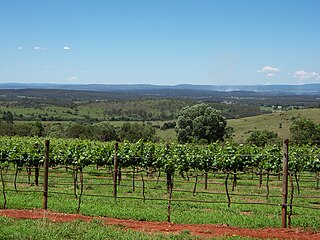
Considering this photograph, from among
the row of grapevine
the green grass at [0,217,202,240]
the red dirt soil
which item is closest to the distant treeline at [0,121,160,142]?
the row of grapevine

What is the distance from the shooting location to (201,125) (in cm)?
6681

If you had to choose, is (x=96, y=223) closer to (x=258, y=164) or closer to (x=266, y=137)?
(x=258, y=164)

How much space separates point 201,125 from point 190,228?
5584 centimetres

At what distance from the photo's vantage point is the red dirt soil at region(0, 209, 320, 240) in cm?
1072

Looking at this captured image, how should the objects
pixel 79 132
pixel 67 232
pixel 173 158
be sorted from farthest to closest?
pixel 79 132 < pixel 173 158 < pixel 67 232

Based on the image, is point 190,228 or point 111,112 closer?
point 190,228

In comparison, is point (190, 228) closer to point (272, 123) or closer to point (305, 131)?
point (305, 131)

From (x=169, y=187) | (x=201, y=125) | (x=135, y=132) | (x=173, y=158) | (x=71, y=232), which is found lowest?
(x=135, y=132)

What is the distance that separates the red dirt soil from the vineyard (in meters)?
0.52

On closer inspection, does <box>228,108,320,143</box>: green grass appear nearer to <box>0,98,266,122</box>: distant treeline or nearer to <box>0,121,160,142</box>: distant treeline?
<box>0,121,160,142</box>: distant treeline

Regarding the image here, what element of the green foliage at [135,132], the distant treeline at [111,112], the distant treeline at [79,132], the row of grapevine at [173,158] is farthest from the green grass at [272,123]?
the row of grapevine at [173,158]

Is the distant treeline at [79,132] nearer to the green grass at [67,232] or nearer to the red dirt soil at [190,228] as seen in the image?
the red dirt soil at [190,228]

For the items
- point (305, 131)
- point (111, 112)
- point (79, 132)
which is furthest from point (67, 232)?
point (111, 112)

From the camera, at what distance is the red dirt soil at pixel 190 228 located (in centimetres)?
1072
